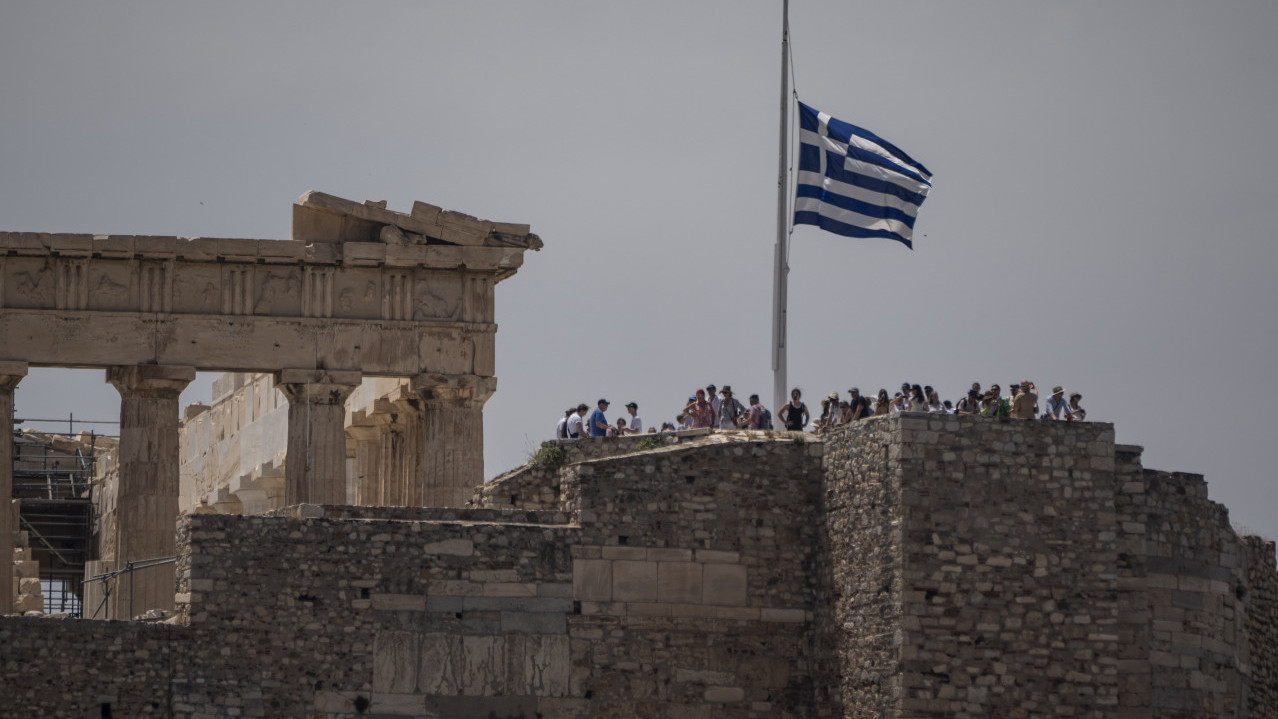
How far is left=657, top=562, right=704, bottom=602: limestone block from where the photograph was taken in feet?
144

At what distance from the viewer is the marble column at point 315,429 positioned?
56938 millimetres

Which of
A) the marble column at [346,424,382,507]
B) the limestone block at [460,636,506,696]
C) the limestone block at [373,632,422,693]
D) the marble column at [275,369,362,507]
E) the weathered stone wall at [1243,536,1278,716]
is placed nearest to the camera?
the limestone block at [373,632,422,693]

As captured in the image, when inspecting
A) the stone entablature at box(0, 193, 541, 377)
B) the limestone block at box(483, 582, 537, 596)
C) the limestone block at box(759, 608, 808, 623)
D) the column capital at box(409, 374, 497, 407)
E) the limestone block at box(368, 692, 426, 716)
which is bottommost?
the limestone block at box(368, 692, 426, 716)

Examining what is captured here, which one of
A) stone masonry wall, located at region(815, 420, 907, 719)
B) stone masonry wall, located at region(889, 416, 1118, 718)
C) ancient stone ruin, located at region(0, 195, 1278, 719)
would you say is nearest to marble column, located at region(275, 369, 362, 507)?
ancient stone ruin, located at region(0, 195, 1278, 719)

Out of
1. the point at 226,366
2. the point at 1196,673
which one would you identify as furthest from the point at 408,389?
the point at 1196,673

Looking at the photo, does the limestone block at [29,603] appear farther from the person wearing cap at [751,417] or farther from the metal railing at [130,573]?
the person wearing cap at [751,417]

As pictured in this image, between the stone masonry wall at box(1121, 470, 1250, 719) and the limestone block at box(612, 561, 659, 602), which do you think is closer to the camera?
the stone masonry wall at box(1121, 470, 1250, 719)

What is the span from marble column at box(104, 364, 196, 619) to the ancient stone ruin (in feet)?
39.9

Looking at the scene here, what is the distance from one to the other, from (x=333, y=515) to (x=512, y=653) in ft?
11.8

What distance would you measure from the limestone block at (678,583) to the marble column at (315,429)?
570 inches

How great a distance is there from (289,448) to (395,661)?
50.0 ft

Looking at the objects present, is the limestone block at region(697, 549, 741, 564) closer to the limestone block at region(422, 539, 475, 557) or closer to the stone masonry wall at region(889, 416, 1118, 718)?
the stone masonry wall at region(889, 416, 1118, 718)

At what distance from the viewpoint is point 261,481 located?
70.6m

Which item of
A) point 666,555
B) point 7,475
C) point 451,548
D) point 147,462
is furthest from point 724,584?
point 7,475
